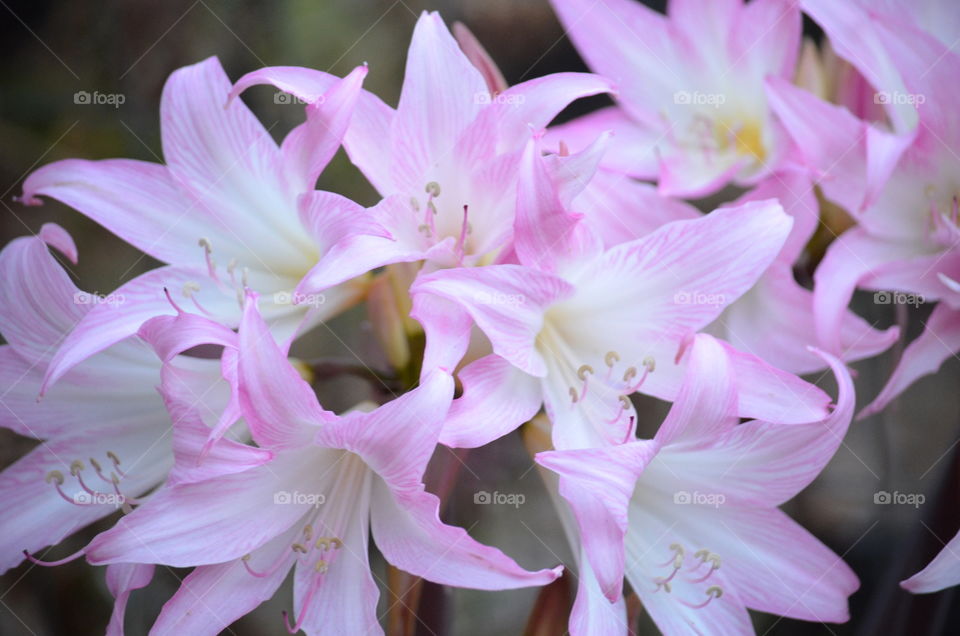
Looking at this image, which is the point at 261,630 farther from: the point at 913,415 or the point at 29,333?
the point at 913,415

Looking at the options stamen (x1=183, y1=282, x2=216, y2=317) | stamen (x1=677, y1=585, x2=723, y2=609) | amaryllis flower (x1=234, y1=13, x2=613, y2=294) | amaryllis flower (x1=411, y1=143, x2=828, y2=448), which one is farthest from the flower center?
stamen (x1=183, y1=282, x2=216, y2=317)

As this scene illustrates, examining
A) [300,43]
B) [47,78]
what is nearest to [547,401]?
[300,43]

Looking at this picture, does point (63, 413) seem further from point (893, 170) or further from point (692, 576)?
point (893, 170)

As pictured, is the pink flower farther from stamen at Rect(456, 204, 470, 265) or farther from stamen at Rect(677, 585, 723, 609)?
stamen at Rect(677, 585, 723, 609)

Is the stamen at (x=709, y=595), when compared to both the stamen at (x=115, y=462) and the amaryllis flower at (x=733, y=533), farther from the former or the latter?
the stamen at (x=115, y=462)

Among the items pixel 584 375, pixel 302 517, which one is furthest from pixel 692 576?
pixel 302 517

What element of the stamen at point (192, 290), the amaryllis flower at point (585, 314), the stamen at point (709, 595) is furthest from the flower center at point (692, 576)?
the stamen at point (192, 290)
